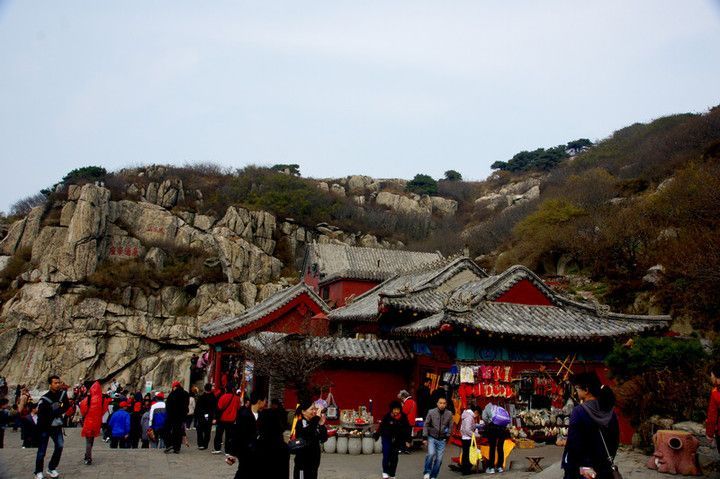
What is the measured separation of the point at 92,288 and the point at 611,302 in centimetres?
3679

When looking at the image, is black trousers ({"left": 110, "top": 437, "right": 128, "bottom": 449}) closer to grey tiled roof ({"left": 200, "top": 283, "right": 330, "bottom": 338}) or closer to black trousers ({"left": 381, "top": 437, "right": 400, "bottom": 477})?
black trousers ({"left": 381, "top": 437, "right": 400, "bottom": 477})

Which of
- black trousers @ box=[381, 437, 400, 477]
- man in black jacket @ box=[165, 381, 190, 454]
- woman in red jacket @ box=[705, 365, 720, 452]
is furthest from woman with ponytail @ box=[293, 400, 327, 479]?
man in black jacket @ box=[165, 381, 190, 454]

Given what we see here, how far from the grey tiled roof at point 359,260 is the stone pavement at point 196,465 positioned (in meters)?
22.0

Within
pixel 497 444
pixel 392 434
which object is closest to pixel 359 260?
pixel 497 444

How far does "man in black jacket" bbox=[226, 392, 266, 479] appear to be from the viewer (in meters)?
6.18

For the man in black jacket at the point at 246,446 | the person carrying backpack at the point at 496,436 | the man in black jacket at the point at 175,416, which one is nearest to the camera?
the man in black jacket at the point at 246,446

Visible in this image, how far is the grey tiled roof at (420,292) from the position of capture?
16984 millimetres

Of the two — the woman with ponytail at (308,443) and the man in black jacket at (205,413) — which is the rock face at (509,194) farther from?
the woman with ponytail at (308,443)

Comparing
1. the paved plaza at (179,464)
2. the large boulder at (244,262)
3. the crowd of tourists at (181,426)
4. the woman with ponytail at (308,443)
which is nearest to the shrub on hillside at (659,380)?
the paved plaza at (179,464)

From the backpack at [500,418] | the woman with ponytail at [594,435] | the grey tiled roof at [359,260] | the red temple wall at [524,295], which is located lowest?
the backpack at [500,418]

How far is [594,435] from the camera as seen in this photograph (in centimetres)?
545

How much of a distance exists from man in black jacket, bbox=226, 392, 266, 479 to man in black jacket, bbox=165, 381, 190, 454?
579cm

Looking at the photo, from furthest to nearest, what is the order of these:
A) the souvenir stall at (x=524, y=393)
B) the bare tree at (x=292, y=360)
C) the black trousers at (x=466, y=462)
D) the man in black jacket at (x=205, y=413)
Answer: the bare tree at (x=292, y=360) → the souvenir stall at (x=524, y=393) → the man in black jacket at (x=205, y=413) → the black trousers at (x=466, y=462)

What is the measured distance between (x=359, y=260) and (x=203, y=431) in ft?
81.7
